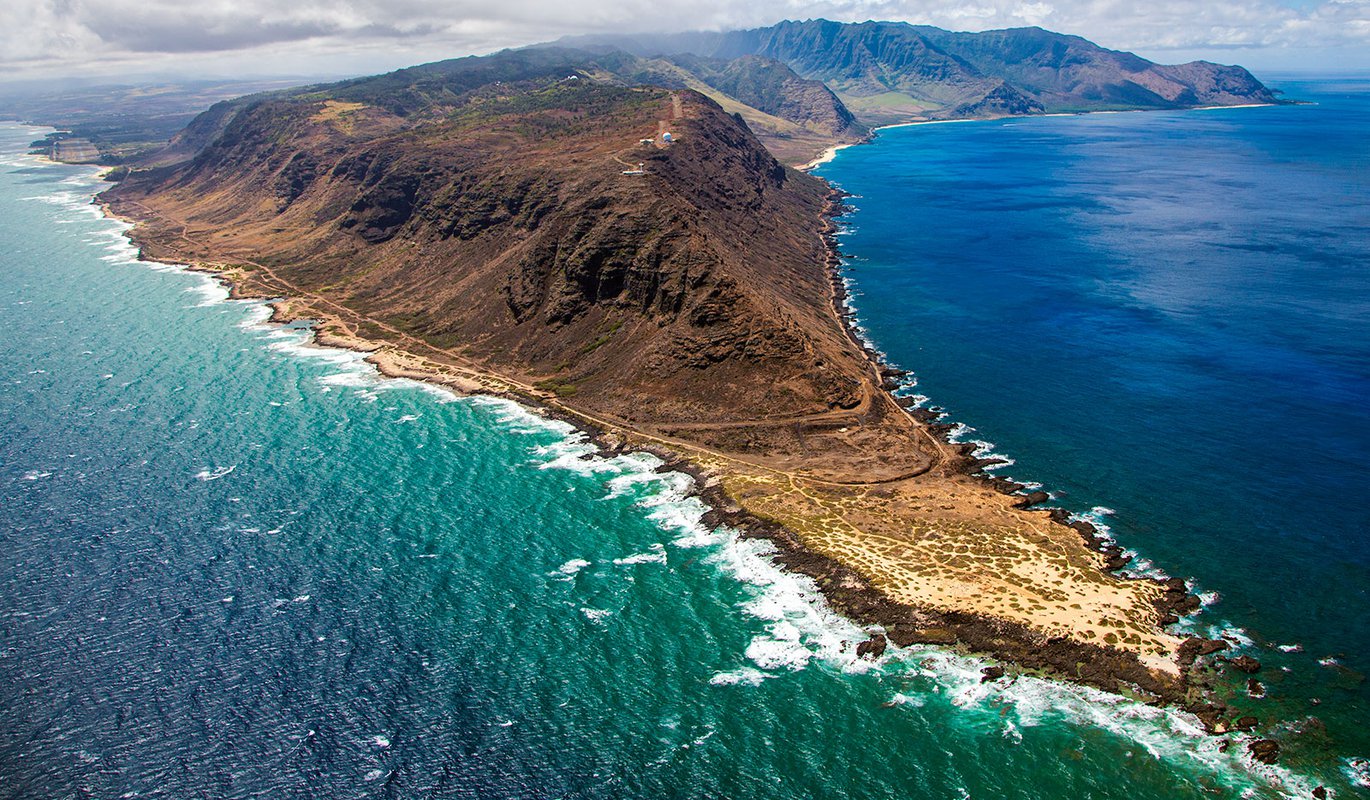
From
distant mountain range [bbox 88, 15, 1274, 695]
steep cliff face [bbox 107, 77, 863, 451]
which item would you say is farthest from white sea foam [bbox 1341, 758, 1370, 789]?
steep cliff face [bbox 107, 77, 863, 451]

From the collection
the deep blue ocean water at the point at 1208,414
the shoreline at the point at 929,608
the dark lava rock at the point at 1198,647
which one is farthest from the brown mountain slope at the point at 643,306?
the dark lava rock at the point at 1198,647

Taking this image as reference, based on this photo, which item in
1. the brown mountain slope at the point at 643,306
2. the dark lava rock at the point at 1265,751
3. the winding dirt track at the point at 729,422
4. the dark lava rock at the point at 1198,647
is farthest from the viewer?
the brown mountain slope at the point at 643,306

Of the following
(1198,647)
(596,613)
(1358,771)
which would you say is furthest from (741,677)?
(1358,771)

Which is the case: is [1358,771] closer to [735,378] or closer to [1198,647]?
[1198,647]

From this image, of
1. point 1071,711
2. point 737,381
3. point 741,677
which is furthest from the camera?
point 737,381

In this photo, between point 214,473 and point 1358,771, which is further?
point 214,473

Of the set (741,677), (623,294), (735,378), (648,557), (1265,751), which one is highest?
(623,294)

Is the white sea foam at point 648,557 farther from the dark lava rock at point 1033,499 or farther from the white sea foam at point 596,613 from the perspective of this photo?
the dark lava rock at point 1033,499
